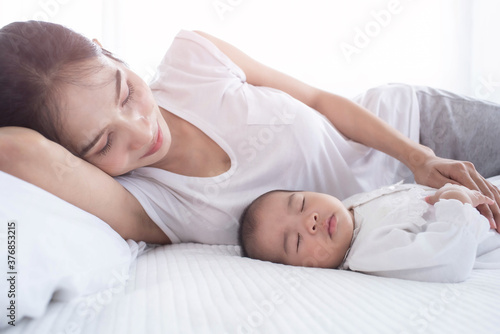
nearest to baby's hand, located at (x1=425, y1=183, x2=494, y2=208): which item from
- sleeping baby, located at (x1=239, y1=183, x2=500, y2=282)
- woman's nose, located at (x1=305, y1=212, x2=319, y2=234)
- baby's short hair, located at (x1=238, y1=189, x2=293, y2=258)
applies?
sleeping baby, located at (x1=239, y1=183, x2=500, y2=282)

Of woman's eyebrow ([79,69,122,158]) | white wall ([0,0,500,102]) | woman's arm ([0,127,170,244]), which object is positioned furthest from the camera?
white wall ([0,0,500,102])

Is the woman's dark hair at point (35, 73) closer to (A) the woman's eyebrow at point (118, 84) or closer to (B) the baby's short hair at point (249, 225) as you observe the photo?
(A) the woman's eyebrow at point (118, 84)

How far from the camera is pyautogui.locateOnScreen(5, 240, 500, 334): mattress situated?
534 mm

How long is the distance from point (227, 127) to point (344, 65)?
1.32 m

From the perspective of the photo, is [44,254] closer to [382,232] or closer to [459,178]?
[382,232]

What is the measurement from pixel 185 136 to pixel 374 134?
60 cm

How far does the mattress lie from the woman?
278 millimetres

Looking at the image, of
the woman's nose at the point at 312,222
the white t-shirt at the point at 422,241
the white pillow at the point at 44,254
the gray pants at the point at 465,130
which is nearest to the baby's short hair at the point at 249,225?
the woman's nose at the point at 312,222

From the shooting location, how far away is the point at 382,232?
0.93 meters

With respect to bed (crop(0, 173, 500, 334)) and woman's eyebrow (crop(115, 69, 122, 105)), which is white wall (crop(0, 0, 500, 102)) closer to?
woman's eyebrow (crop(115, 69, 122, 105))

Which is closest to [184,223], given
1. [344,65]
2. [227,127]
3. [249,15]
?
[227,127]

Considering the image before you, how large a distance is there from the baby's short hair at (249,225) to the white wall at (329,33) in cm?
116

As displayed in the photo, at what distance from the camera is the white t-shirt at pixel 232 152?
1.11 m

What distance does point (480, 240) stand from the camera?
856mm
